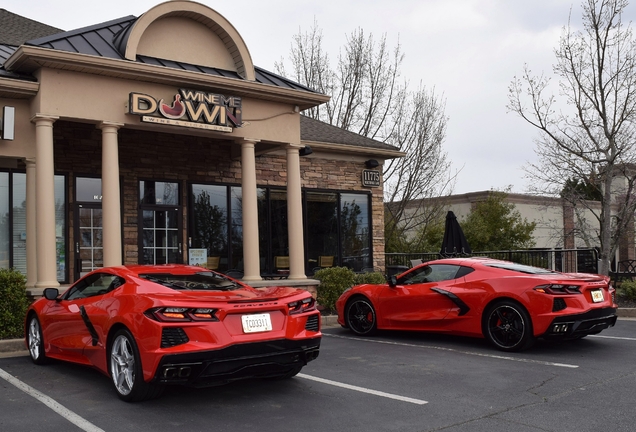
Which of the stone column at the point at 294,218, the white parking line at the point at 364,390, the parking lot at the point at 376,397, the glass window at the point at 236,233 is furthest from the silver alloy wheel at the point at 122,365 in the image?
the glass window at the point at 236,233

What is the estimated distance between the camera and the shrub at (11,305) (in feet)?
31.5

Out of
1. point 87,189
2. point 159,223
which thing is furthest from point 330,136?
point 87,189

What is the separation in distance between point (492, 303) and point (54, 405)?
562cm

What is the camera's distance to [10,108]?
36.8ft

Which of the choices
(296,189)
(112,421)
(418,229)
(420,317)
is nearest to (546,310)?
(420,317)

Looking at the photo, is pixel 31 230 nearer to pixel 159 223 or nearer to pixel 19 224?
pixel 19 224

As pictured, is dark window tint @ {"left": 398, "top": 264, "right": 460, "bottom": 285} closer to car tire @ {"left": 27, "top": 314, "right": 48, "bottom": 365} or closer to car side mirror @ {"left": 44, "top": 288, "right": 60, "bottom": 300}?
car side mirror @ {"left": 44, "top": 288, "right": 60, "bottom": 300}

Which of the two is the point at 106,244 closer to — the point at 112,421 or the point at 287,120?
the point at 287,120

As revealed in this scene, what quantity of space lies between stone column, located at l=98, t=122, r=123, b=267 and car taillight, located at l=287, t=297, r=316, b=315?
5.99 m

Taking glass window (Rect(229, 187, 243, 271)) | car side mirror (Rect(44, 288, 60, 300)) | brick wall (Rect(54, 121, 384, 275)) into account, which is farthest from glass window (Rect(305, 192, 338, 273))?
car side mirror (Rect(44, 288, 60, 300))

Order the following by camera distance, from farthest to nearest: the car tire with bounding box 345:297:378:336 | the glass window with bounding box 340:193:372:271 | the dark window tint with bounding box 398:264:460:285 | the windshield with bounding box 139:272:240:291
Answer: the glass window with bounding box 340:193:372:271, the car tire with bounding box 345:297:378:336, the dark window tint with bounding box 398:264:460:285, the windshield with bounding box 139:272:240:291

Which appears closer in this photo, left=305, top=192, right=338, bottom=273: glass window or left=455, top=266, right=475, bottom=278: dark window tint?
left=455, top=266, right=475, bottom=278: dark window tint

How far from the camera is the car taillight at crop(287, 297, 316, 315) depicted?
6.18 metres

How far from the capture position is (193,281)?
6730mm
